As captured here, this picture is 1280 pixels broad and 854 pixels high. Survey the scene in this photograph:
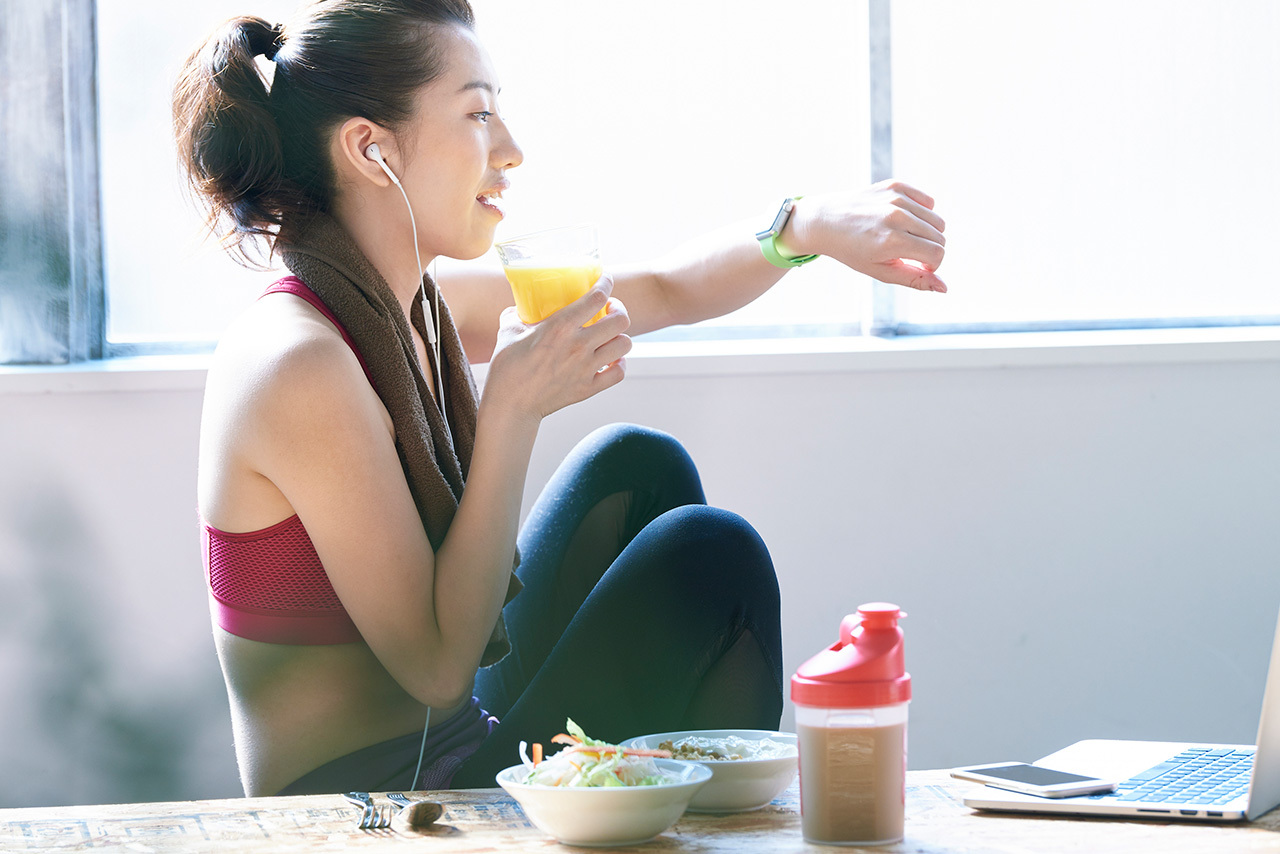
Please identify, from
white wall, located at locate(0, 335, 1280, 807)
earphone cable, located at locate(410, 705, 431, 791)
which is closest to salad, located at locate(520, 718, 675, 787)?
earphone cable, located at locate(410, 705, 431, 791)

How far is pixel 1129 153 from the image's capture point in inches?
84.5

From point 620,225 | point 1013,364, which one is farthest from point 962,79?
point 620,225

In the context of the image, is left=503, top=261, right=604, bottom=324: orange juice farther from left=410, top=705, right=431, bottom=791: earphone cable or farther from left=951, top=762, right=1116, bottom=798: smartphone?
left=951, top=762, right=1116, bottom=798: smartphone

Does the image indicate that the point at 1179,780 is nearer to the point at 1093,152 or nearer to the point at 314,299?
the point at 314,299

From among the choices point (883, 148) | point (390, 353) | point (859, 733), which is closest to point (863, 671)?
point (859, 733)

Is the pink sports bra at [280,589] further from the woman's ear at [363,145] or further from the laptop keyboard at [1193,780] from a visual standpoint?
the laptop keyboard at [1193,780]

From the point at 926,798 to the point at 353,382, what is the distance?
0.62 metres

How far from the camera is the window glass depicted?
82.7 inches

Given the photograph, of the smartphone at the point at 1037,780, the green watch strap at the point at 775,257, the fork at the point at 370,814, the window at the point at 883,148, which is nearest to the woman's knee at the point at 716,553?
the smartphone at the point at 1037,780

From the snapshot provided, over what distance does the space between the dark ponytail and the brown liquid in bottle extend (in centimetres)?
80

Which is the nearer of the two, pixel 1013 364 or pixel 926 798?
pixel 926 798

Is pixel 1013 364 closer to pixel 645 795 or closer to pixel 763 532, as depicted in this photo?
pixel 763 532

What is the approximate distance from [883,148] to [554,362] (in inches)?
46.9

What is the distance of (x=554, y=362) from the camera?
3.61 ft
